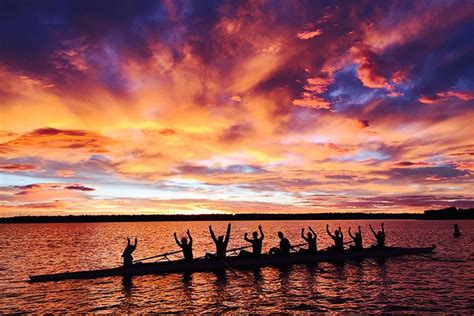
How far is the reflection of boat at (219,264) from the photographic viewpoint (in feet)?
87.0

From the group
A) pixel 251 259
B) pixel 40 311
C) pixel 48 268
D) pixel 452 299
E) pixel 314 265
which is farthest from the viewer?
pixel 48 268

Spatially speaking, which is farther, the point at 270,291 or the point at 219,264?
the point at 219,264

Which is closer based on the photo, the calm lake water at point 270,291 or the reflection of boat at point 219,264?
the calm lake water at point 270,291

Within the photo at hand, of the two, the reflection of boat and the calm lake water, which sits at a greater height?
the reflection of boat

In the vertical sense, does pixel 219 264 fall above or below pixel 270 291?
above

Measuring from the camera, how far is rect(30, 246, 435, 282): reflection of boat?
26.5 meters

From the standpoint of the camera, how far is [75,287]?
946 inches

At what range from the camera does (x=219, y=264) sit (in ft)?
97.0

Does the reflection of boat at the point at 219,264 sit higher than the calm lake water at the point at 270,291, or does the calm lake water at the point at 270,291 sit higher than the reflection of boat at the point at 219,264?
the reflection of boat at the point at 219,264

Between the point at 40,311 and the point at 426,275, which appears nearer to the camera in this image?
the point at 40,311

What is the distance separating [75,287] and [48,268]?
633 inches

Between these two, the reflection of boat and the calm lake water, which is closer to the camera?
the calm lake water

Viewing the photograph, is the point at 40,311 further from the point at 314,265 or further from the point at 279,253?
the point at 314,265

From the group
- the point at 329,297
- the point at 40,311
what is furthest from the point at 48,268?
the point at 329,297
